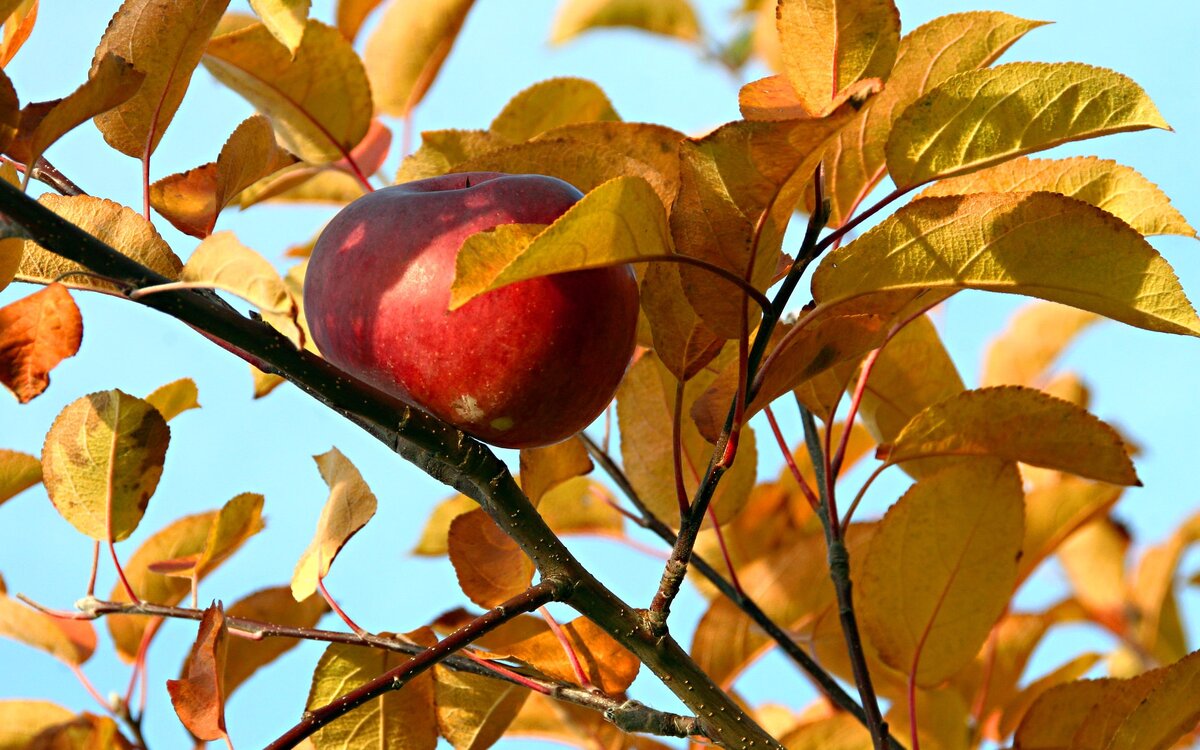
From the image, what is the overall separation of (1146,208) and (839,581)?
1.15ft

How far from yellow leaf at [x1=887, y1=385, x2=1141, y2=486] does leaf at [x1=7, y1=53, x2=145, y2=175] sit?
0.61 metres

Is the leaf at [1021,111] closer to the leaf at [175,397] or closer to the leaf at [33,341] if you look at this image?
the leaf at [33,341]

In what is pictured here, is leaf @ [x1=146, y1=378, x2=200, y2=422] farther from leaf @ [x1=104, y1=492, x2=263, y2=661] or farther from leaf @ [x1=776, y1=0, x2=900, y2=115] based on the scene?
leaf @ [x1=776, y1=0, x2=900, y2=115]

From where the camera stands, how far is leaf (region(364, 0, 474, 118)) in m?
1.25

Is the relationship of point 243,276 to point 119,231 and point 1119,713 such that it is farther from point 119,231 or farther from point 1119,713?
point 1119,713

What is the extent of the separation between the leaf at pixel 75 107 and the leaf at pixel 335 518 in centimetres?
30

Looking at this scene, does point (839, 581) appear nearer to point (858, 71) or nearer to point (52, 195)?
point (858, 71)

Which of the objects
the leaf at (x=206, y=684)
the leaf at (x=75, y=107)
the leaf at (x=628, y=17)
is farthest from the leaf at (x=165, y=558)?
the leaf at (x=628, y=17)

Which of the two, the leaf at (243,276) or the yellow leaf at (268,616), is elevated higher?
the yellow leaf at (268,616)

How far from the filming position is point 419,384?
2.24 feet

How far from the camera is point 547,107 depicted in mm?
1072

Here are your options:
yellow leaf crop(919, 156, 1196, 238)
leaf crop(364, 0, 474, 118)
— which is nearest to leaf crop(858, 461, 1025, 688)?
yellow leaf crop(919, 156, 1196, 238)

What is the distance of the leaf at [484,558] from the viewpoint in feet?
2.74

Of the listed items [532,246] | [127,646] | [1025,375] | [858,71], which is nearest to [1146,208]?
[858,71]
